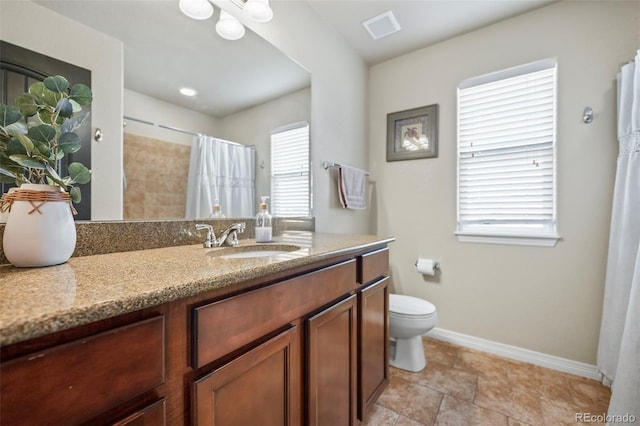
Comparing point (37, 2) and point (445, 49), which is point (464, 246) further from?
point (37, 2)

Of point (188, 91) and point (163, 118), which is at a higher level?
point (188, 91)

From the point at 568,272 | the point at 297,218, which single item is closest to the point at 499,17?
the point at 568,272

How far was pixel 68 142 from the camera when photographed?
2.39 ft

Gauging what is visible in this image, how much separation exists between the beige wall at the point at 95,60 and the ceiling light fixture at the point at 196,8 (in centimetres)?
34

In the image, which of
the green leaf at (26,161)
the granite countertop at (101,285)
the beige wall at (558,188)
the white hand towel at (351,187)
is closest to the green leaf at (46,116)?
the green leaf at (26,161)

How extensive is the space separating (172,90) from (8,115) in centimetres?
61

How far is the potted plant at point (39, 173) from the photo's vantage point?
0.64 m

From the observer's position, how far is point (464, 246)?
2.16m

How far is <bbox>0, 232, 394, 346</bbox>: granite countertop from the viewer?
0.38 meters

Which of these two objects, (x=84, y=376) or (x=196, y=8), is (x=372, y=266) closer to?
(x=84, y=376)

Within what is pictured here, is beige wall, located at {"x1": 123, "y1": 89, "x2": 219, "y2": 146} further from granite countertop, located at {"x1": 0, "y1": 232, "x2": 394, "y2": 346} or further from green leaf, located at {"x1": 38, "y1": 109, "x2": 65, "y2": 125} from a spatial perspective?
granite countertop, located at {"x1": 0, "y1": 232, "x2": 394, "y2": 346}

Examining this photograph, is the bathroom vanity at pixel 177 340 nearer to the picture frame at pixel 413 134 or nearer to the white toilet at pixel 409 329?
the white toilet at pixel 409 329

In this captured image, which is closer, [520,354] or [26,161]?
[26,161]

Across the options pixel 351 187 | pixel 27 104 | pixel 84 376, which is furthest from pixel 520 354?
pixel 27 104
